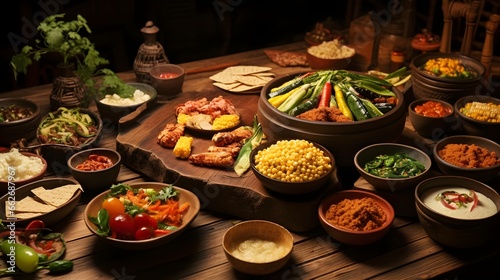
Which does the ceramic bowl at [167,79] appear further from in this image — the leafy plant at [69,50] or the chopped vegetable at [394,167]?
the chopped vegetable at [394,167]

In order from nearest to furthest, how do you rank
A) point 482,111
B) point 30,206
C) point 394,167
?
point 30,206, point 394,167, point 482,111

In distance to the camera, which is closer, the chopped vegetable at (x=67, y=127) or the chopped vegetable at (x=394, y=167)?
the chopped vegetable at (x=394, y=167)

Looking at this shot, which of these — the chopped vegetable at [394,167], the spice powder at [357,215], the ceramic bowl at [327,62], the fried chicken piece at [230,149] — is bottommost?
the spice powder at [357,215]

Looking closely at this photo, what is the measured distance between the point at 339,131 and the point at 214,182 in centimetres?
76

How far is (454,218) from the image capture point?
2836 millimetres

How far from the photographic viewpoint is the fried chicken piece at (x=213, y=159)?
3367 millimetres

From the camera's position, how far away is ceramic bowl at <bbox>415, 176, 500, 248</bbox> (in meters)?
2.87

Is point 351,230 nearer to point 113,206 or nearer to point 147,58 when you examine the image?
point 113,206

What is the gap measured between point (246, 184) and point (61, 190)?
1.00 metres

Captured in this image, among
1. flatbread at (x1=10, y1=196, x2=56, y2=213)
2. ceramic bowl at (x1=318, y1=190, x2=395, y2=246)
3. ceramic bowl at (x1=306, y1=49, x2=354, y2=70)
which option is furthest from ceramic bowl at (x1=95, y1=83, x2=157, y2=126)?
ceramic bowl at (x1=318, y1=190, x2=395, y2=246)

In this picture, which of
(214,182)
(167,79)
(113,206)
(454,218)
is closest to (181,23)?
(167,79)

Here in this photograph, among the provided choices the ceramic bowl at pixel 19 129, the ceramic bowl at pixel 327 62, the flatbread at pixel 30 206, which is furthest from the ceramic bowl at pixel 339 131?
the ceramic bowl at pixel 19 129

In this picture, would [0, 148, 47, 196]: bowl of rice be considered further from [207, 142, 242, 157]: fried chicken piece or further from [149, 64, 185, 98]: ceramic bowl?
[149, 64, 185, 98]: ceramic bowl

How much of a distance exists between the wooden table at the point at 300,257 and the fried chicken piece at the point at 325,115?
1.34ft
